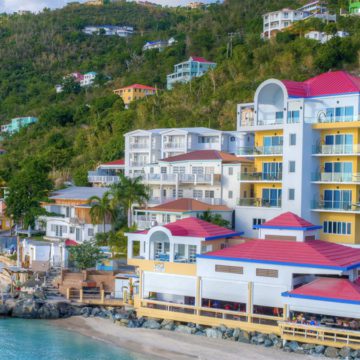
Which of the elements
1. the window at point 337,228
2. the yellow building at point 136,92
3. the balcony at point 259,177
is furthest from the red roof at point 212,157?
the yellow building at point 136,92

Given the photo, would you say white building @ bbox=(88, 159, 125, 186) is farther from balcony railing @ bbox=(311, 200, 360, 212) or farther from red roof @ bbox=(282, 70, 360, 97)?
balcony railing @ bbox=(311, 200, 360, 212)

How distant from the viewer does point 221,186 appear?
41.7 meters

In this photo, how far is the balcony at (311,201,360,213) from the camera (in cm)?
3491

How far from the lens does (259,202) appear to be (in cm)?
3875

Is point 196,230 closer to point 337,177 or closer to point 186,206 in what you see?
point 186,206

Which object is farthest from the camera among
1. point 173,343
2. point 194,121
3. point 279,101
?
point 194,121

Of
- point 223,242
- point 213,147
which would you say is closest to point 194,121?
point 213,147

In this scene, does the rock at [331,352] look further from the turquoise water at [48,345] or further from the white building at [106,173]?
the white building at [106,173]

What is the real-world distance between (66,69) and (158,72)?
31.4 metres

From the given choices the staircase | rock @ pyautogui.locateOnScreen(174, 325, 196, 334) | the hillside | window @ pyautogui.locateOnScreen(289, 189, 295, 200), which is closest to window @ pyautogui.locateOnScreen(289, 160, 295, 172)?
window @ pyautogui.locateOnScreen(289, 189, 295, 200)

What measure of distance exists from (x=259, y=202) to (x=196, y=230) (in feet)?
28.2

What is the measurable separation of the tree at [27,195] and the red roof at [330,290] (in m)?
28.8

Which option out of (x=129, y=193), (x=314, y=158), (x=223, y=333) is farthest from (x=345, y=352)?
(x=129, y=193)

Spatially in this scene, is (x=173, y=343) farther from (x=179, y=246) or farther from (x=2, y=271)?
(x=2, y=271)
